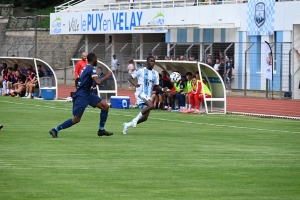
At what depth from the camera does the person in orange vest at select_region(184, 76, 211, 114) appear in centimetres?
2652

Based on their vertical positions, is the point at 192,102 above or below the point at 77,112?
below

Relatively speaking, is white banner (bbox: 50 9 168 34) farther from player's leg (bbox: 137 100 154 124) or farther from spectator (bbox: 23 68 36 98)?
player's leg (bbox: 137 100 154 124)

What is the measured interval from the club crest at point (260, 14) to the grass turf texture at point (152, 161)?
17.2 m

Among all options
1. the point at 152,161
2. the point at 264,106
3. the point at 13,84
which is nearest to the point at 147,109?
the point at 152,161

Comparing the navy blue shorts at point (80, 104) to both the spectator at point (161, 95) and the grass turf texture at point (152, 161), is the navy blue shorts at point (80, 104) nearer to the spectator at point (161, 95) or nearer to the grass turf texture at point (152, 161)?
the grass turf texture at point (152, 161)

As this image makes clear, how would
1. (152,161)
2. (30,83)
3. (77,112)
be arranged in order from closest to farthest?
(152,161) < (77,112) < (30,83)

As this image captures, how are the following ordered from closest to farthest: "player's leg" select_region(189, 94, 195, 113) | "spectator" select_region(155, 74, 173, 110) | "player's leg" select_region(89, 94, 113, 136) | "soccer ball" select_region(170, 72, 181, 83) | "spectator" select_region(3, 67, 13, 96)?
"player's leg" select_region(89, 94, 113, 136) < "player's leg" select_region(189, 94, 195, 113) < "soccer ball" select_region(170, 72, 181, 83) < "spectator" select_region(155, 74, 173, 110) < "spectator" select_region(3, 67, 13, 96)

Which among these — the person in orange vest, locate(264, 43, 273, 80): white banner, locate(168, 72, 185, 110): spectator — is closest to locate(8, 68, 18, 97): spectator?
locate(168, 72, 185, 110): spectator

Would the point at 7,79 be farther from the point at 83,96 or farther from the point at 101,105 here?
the point at 83,96

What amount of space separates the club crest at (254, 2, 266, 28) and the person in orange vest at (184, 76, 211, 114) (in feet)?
40.1

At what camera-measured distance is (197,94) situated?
1046 inches

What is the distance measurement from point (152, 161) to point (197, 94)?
1366 cm

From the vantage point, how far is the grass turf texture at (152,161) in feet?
33.5

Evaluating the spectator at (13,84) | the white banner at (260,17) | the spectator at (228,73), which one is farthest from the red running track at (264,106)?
the spectator at (13,84)
